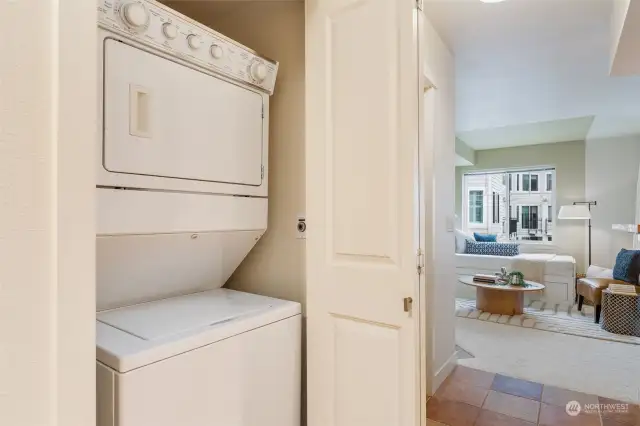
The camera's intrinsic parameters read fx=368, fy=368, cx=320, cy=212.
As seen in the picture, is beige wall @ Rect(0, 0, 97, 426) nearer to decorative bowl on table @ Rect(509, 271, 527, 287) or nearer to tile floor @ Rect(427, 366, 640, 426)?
tile floor @ Rect(427, 366, 640, 426)

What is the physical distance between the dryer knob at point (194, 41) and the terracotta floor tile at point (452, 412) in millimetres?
2295

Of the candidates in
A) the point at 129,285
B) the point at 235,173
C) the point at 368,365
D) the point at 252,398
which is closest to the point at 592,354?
the point at 368,365

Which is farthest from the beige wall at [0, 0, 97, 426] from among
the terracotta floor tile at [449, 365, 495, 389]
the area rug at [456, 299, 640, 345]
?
the area rug at [456, 299, 640, 345]

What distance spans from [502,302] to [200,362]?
415 centimetres

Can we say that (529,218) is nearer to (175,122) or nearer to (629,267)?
(629,267)

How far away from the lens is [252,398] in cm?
123

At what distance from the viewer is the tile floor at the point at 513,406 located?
2158 mm

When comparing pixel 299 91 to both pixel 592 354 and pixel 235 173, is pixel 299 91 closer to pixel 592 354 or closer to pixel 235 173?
pixel 235 173

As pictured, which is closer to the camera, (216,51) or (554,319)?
(216,51)

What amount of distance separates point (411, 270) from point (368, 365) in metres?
0.38

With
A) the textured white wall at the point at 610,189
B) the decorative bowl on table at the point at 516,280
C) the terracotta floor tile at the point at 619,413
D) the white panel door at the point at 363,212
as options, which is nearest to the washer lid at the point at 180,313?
the white panel door at the point at 363,212

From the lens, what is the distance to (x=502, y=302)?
4328mm

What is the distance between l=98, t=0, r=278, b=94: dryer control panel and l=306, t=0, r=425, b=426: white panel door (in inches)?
8.9

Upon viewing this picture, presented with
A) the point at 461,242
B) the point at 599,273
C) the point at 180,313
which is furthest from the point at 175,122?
the point at 461,242
